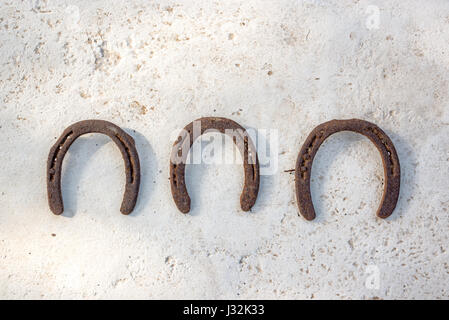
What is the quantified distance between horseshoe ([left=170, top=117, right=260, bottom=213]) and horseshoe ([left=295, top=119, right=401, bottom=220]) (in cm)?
14

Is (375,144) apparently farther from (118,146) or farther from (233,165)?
(118,146)

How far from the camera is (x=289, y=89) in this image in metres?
1.21

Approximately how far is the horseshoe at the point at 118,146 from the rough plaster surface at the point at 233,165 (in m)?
0.04

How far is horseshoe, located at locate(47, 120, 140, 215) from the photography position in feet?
3.86

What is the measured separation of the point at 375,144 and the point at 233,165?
44cm

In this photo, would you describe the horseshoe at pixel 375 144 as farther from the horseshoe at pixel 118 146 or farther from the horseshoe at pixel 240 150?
the horseshoe at pixel 118 146

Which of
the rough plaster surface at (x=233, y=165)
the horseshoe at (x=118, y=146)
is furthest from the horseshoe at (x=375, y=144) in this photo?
the horseshoe at (x=118, y=146)

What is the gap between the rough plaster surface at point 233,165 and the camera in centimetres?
119

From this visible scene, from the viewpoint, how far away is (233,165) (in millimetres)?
1211

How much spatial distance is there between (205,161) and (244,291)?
423 mm

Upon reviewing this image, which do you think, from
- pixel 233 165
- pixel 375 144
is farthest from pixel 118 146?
pixel 375 144

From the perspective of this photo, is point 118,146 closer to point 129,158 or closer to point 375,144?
point 129,158

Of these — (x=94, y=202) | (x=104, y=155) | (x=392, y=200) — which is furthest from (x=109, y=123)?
(x=392, y=200)

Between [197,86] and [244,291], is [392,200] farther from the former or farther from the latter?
[197,86]
